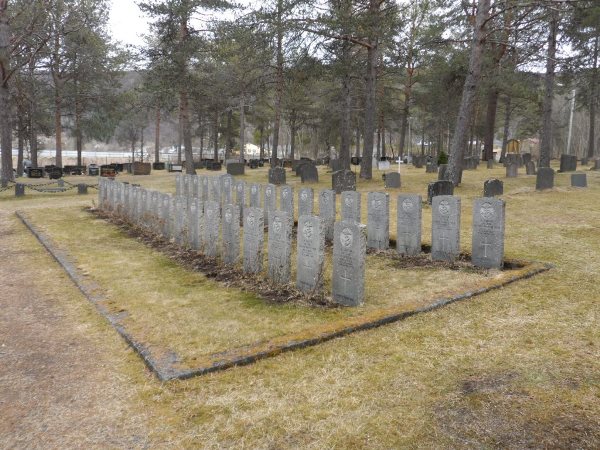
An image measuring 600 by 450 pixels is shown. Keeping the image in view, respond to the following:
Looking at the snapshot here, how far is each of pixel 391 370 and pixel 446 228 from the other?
3.98m

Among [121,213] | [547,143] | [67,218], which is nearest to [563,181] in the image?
[547,143]

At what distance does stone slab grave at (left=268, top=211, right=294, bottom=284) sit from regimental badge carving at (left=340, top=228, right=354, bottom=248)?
0.83m

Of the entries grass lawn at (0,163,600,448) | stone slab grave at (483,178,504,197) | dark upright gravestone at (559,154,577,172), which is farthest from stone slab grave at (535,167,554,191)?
grass lawn at (0,163,600,448)

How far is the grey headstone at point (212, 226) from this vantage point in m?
7.52

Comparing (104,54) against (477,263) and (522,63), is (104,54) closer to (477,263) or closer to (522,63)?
(522,63)

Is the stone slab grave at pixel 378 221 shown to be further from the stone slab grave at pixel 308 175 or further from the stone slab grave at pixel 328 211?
the stone slab grave at pixel 308 175

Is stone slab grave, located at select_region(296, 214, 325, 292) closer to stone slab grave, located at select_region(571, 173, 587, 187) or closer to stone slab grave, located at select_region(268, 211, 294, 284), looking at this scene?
stone slab grave, located at select_region(268, 211, 294, 284)

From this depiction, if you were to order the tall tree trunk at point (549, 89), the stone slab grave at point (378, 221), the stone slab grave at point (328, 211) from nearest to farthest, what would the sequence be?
the stone slab grave at point (378, 221), the stone slab grave at point (328, 211), the tall tree trunk at point (549, 89)

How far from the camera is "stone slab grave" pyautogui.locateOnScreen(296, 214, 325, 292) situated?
549cm

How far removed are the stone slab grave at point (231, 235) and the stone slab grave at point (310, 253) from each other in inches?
61.4

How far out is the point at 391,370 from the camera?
366cm

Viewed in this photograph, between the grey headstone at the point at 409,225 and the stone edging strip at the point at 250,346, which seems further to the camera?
the grey headstone at the point at 409,225

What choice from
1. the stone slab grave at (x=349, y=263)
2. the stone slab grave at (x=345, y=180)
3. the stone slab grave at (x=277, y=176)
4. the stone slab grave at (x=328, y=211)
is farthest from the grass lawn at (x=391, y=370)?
the stone slab grave at (x=277, y=176)

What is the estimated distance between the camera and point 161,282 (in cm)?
644
